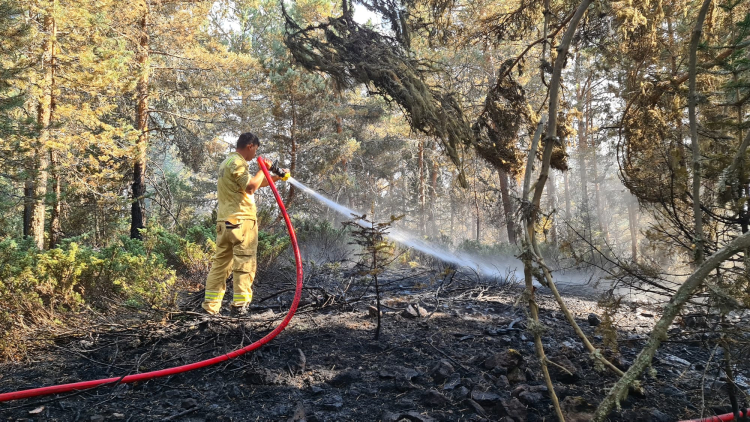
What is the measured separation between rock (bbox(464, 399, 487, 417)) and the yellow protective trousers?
8.71ft

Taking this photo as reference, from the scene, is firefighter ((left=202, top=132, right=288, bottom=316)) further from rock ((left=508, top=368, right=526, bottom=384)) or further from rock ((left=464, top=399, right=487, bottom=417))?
rock ((left=508, top=368, right=526, bottom=384))

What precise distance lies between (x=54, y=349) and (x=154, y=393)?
4.85ft

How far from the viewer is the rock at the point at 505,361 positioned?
301 cm

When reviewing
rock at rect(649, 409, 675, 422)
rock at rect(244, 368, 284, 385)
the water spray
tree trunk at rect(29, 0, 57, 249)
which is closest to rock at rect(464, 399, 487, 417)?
rock at rect(649, 409, 675, 422)

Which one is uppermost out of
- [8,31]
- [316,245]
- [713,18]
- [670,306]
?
[8,31]

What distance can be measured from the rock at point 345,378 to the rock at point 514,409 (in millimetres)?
1132

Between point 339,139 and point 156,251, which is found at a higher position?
point 339,139

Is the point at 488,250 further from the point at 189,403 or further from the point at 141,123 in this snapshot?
the point at 189,403

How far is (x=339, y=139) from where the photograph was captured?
16.4 meters

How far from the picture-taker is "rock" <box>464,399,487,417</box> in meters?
2.49

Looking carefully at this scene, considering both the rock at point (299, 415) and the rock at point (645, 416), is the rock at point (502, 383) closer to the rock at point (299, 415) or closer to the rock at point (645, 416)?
the rock at point (645, 416)

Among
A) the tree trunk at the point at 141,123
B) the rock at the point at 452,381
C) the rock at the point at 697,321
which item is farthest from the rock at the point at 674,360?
the tree trunk at the point at 141,123

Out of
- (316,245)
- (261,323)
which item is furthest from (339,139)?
(261,323)

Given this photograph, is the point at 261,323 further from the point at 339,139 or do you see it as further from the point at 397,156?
the point at 397,156
